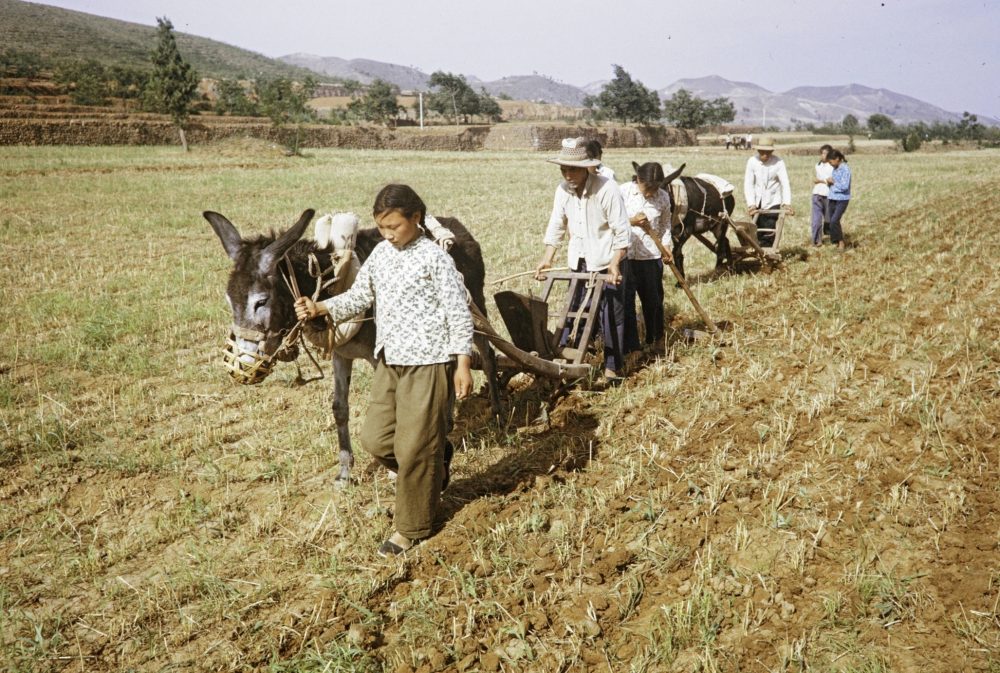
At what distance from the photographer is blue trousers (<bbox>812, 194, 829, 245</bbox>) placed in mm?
11492

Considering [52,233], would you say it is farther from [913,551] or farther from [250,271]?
[913,551]

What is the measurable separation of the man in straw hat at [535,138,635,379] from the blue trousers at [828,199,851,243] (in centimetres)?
698

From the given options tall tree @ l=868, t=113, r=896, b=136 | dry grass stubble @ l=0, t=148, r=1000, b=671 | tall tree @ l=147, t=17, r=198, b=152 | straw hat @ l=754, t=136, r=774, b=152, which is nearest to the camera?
dry grass stubble @ l=0, t=148, r=1000, b=671

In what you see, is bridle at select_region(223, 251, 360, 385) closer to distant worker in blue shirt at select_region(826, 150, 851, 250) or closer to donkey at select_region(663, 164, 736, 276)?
donkey at select_region(663, 164, 736, 276)

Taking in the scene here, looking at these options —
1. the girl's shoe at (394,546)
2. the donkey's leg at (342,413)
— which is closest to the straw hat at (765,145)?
the donkey's leg at (342,413)

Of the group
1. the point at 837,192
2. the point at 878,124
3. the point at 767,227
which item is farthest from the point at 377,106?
the point at 878,124

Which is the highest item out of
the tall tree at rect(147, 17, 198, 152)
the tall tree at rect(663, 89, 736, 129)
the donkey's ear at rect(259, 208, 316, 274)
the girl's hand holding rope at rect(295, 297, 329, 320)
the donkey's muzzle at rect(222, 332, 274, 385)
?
the tall tree at rect(663, 89, 736, 129)

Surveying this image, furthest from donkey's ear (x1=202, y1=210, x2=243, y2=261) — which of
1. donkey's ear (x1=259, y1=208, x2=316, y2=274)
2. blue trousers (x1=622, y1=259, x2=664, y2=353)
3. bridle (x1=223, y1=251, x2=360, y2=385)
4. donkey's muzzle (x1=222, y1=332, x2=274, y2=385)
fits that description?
blue trousers (x1=622, y1=259, x2=664, y2=353)

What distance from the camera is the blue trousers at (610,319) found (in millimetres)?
5820

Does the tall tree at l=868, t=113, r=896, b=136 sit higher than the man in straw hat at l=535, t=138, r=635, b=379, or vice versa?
the tall tree at l=868, t=113, r=896, b=136

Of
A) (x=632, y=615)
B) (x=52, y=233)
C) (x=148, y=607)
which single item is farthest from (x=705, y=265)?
(x=52, y=233)

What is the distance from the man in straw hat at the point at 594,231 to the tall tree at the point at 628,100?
7202cm

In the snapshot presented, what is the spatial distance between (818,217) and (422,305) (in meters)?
10.5

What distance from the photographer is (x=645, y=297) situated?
6.66 metres
